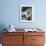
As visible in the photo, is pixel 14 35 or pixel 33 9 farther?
pixel 33 9

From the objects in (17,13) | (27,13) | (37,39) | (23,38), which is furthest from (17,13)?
(37,39)

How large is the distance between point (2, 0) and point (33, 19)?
1.17 meters

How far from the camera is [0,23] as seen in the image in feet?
13.0

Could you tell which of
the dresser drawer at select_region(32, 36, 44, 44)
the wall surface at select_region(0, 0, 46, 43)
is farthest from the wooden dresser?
the wall surface at select_region(0, 0, 46, 43)

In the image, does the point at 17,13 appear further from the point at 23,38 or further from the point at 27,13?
the point at 23,38

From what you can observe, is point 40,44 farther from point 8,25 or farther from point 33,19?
point 8,25

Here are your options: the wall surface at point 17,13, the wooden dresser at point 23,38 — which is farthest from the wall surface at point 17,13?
the wooden dresser at point 23,38

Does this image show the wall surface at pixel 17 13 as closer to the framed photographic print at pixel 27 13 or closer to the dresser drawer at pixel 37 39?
the framed photographic print at pixel 27 13

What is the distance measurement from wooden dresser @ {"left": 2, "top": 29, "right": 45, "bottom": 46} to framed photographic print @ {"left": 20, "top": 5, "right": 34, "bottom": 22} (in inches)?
24.7

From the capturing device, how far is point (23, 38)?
3.48m

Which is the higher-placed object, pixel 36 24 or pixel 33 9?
pixel 33 9

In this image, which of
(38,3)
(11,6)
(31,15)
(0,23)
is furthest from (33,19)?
(0,23)

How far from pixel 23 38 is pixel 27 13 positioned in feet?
2.93

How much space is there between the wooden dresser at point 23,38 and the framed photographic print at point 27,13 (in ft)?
2.06
